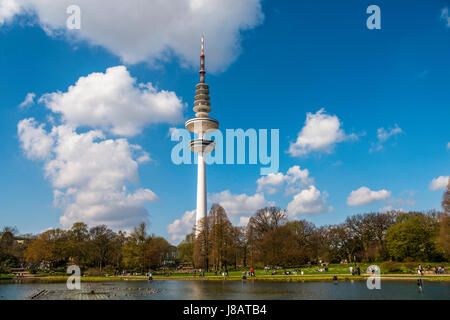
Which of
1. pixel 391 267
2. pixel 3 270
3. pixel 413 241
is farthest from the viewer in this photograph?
pixel 3 270

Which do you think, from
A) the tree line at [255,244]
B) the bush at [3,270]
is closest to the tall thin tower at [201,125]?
the tree line at [255,244]

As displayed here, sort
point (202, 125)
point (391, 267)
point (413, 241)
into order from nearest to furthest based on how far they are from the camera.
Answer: point (391, 267), point (413, 241), point (202, 125)

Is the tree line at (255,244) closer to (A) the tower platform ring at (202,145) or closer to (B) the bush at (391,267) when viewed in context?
(B) the bush at (391,267)

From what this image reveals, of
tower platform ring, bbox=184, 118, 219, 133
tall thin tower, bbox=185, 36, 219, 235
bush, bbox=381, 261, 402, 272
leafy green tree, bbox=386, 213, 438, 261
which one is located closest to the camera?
bush, bbox=381, 261, 402, 272

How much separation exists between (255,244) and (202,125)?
54745mm

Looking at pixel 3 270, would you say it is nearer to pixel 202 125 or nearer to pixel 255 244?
pixel 255 244

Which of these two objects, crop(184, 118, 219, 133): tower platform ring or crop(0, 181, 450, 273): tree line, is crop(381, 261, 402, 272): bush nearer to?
crop(0, 181, 450, 273): tree line

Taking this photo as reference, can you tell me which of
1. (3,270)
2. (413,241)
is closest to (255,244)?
(413,241)

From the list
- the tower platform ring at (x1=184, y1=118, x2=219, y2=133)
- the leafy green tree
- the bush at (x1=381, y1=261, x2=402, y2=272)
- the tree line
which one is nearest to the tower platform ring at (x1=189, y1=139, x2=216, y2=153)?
the tower platform ring at (x1=184, y1=118, x2=219, y2=133)

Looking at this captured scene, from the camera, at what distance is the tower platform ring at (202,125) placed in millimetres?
120625

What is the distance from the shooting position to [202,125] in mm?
121500

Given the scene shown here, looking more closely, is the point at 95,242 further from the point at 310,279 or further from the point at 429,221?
the point at 429,221

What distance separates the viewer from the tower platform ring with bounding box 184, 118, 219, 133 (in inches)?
4749

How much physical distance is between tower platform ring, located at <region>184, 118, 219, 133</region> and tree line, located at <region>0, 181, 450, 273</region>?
43786 mm
